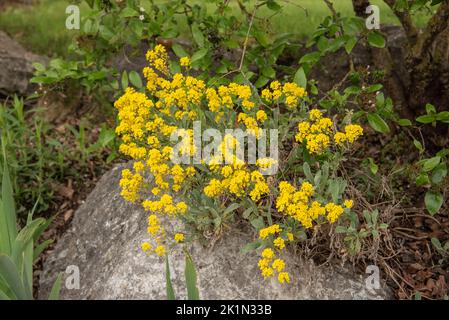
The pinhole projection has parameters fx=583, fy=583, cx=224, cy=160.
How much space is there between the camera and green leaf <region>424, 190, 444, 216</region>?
3.02 meters

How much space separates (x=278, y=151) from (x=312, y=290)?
738 millimetres

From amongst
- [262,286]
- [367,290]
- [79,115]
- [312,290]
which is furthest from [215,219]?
[79,115]

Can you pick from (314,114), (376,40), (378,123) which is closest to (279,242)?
(314,114)

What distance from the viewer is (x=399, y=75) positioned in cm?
447

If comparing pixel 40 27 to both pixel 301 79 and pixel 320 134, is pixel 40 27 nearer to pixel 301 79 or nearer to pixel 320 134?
pixel 301 79

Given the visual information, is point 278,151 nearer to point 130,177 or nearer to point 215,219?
point 215,219

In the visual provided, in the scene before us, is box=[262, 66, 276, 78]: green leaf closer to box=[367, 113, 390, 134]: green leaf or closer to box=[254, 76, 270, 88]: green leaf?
box=[254, 76, 270, 88]: green leaf

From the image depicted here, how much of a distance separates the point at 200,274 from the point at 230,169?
60 centimetres

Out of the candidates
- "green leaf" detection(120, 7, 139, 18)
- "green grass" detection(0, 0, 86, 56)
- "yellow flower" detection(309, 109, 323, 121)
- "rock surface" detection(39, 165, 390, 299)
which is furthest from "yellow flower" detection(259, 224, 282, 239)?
"green grass" detection(0, 0, 86, 56)

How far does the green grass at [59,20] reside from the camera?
5.18m

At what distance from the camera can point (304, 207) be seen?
2604 mm

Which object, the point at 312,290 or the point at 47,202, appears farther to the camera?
the point at 47,202

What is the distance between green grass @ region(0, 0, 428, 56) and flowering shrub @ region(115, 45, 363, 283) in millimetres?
2168

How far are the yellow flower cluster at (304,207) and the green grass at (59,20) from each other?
264 centimetres
